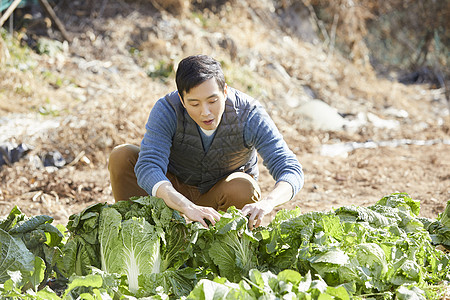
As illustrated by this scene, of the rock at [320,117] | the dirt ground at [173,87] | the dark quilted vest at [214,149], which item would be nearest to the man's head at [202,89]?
the dark quilted vest at [214,149]

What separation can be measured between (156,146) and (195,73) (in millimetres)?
561

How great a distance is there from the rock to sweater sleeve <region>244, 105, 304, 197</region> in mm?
4872

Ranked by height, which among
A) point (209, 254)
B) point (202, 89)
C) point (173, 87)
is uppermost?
point (202, 89)

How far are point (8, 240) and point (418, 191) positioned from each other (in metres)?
4.16

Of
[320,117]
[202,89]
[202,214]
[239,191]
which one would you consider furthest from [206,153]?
[320,117]

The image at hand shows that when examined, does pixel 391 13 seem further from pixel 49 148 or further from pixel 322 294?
pixel 322 294

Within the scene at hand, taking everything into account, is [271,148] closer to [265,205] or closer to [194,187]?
[265,205]

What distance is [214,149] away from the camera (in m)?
3.15

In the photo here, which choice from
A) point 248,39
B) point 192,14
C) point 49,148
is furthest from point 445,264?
point 192,14

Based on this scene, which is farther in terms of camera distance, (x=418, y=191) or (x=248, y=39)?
(x=248, y=39)

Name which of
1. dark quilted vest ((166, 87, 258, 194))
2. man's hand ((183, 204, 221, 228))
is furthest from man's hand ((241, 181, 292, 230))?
dark quilted vest ((166, 87, 258, 194))

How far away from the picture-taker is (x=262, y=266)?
2525 mm

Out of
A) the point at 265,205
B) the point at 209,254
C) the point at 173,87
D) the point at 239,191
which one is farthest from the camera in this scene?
the point at 173,87

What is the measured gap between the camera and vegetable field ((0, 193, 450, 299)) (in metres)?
2.27
